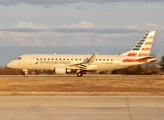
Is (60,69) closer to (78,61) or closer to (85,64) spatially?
(78,61)

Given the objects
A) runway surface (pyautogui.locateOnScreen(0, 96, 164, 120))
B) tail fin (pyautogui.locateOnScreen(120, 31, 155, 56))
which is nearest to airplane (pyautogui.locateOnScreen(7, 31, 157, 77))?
tail fin (pyautogui.locateOnScreen(120, 31, 155, 56))

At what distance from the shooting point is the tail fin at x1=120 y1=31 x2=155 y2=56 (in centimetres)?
5441

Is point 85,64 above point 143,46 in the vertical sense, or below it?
below

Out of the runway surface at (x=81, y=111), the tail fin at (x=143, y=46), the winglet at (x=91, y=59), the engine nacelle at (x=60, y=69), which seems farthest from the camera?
the tail fin at (x=143, y=46)

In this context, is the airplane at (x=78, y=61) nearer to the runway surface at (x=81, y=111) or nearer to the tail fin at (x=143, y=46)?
the tail fin at (x=143, y=46)

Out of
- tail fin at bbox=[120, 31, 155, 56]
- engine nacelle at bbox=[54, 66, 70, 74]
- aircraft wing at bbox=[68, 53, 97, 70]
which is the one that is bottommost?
engine nacelle at bbox=[54, 66, 70, 74]

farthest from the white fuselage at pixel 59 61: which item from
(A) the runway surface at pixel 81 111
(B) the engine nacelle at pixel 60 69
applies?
(A) the runway surface at pixel 81 111

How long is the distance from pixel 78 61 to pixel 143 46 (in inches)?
386

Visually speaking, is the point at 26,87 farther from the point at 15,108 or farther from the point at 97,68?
the point at 97,68

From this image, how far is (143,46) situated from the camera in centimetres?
5506

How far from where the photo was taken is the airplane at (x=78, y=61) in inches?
1992

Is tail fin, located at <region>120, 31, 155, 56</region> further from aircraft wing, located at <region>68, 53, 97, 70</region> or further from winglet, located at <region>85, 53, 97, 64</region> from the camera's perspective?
aircraft wing, located at <region>68, 53, 97, 70</region>

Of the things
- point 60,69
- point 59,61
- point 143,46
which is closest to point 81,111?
point 60,69

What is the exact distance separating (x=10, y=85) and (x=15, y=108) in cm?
1699
